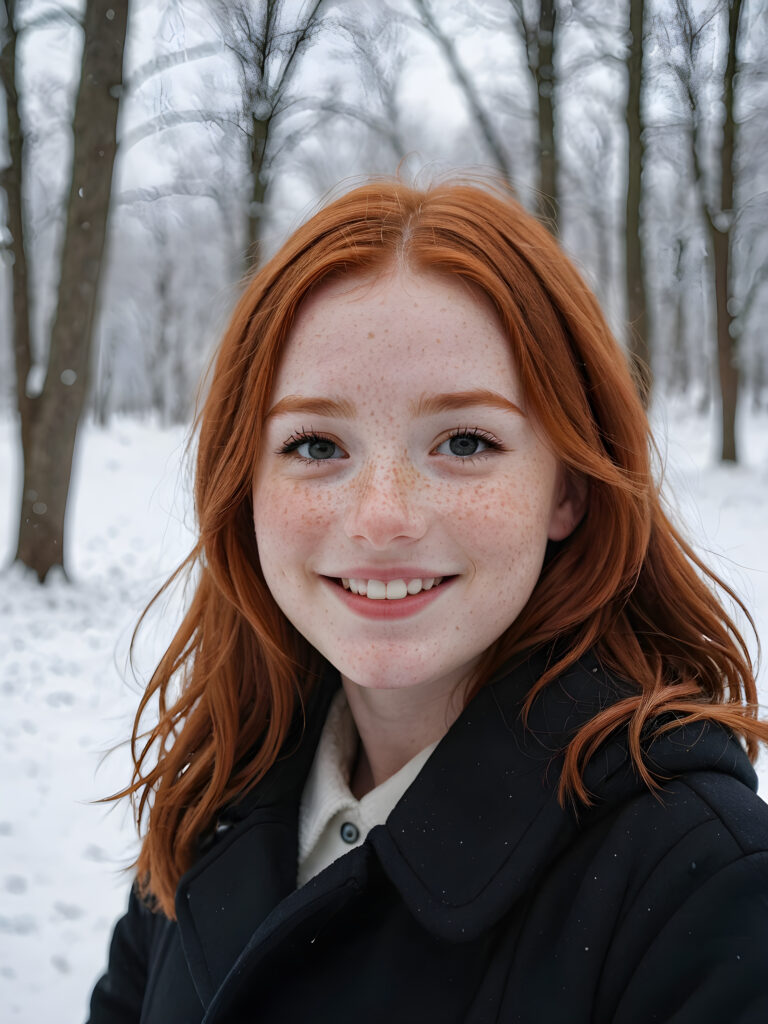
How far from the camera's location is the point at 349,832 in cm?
155

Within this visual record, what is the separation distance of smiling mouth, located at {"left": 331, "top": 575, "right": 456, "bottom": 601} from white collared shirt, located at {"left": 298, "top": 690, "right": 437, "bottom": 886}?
35cm

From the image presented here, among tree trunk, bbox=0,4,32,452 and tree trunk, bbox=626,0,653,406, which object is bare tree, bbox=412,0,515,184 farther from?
tree trunk, bbox=0,4,32,452

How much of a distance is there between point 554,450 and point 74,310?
21.5 feet

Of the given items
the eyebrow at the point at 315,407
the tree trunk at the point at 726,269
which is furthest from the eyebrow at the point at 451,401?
the tree trunk at the point at 726,269

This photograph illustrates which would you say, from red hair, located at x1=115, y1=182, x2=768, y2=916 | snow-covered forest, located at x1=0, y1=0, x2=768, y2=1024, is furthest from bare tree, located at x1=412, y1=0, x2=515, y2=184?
red hair, located at x1=115, y1=182, x2=768, y2=916

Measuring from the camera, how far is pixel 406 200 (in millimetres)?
1513

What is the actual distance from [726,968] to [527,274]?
3.49 ft

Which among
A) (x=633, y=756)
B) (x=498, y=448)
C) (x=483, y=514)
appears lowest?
(x=633, y=756)

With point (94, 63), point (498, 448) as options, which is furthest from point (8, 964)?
point (94, 63)

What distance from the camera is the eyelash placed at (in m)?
1.33

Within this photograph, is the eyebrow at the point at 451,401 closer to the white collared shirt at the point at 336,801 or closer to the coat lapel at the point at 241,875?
the white collared shirt at the point at 336,801

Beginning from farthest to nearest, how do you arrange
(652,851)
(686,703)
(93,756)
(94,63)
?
(94,63), (93,756), (686,703), (652,851)

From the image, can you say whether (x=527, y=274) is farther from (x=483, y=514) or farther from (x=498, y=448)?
(x=483, y=514)

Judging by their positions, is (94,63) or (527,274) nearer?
(527,274)
